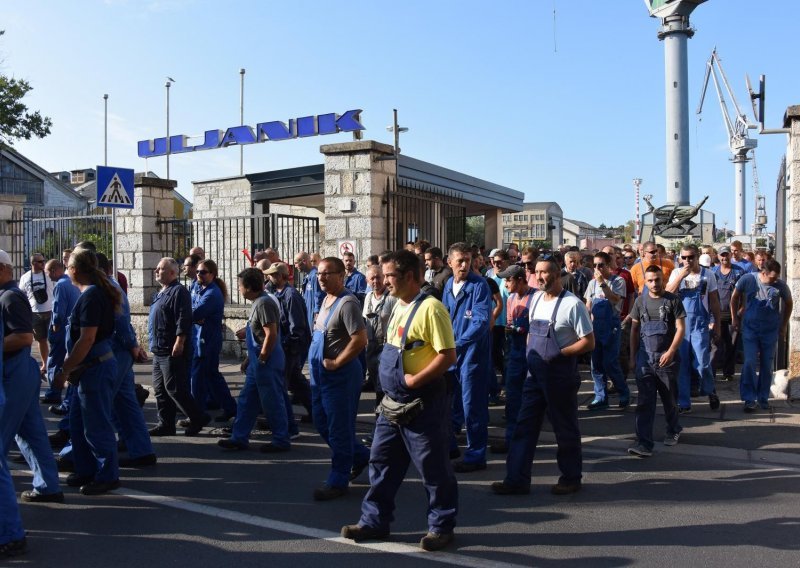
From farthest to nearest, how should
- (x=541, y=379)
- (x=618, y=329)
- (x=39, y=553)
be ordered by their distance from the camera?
(x=618, y=329) → (x=541, y=379) → (x=39, y=553)

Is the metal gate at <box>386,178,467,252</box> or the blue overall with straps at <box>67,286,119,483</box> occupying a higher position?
the metal gate at <box>386,178,467,252</box>

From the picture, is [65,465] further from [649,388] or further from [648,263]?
[648,263]

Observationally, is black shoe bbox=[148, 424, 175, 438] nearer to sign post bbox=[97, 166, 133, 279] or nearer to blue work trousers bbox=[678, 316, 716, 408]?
sign post bbox=[97, 166, 133, 279]

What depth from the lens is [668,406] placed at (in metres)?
6.85

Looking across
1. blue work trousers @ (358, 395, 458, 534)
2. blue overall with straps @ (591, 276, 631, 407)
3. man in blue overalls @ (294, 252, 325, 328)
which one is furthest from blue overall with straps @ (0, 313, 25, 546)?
blue overall with straps @ (591, 276, 631, 407)

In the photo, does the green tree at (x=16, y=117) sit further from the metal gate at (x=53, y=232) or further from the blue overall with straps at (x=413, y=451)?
the blue overall with straps at (x=413, y=451)

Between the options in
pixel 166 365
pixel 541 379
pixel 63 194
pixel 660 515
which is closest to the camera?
pixel 660 515

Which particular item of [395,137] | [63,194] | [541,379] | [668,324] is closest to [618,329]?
[668,324]

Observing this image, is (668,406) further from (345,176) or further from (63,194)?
(63,194)

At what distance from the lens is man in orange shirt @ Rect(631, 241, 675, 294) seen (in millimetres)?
9219

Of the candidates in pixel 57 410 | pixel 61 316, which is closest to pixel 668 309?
pixel 61 316

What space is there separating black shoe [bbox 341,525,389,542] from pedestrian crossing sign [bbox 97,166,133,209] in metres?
7.44

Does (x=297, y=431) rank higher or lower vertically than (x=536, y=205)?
lower

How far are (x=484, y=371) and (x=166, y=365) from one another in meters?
3.20
